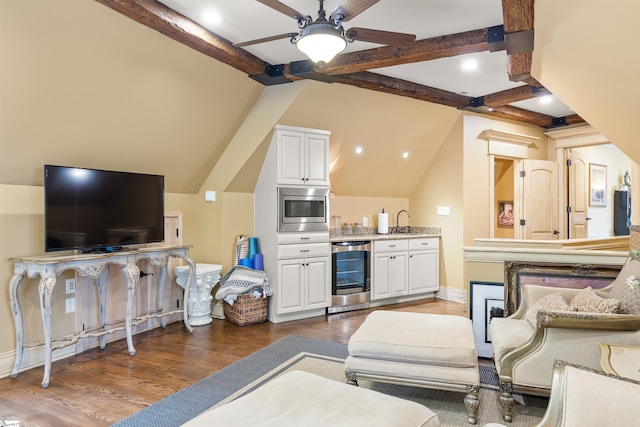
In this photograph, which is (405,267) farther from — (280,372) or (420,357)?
(420,357)

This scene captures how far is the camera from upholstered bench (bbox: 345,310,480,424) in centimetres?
235

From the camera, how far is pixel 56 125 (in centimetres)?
312

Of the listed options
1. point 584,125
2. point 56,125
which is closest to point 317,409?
point 56,125

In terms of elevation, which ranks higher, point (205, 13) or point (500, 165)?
point (205, 13)

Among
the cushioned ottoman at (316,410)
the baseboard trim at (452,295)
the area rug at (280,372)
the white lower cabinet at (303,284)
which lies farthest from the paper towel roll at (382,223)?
the cushioned ottoman at (316,410)

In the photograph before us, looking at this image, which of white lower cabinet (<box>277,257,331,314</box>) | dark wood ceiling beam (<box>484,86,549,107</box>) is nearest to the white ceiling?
dark wood ceiling beam (<box>484,86,549,107</box>)

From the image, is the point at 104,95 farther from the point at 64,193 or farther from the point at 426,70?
the point at 426,70

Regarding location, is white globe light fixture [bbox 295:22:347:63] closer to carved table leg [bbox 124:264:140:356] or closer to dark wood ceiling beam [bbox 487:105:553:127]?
carved table leg [bbox 124:264:140:356]

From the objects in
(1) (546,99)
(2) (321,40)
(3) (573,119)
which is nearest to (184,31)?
(2) (321,40)

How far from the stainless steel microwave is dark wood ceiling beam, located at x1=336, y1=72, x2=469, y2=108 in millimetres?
1284

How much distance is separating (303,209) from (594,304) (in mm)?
3002

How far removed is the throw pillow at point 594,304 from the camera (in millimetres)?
2283

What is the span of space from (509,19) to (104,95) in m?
3.10

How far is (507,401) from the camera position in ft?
7.76
